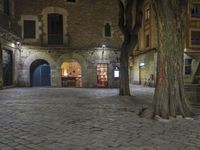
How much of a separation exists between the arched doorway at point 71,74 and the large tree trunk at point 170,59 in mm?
18320

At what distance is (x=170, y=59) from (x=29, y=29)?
1912 centimetres

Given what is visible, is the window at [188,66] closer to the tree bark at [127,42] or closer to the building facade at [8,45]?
the tree bark at [127,42]

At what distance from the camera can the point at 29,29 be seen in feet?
79.4

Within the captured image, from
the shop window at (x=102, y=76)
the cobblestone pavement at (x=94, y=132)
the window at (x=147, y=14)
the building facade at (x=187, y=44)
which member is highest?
the window at (x=147, y=14)

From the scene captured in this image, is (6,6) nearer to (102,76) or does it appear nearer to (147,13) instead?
(102,76)

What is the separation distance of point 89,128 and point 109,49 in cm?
1989

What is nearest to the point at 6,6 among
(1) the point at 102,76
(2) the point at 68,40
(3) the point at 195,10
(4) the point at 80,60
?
(2) the point at 68,40

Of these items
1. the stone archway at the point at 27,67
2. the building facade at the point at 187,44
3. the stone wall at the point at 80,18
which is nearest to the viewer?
Answer: the stone archway at the point at 27,67

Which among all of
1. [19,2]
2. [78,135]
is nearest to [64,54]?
[19,2]

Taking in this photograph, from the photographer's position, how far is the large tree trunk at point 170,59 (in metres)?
7.53

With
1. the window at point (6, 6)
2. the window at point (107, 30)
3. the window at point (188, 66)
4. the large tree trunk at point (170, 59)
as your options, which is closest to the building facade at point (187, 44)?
the window at point (188, 66)

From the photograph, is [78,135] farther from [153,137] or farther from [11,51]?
[11,51]

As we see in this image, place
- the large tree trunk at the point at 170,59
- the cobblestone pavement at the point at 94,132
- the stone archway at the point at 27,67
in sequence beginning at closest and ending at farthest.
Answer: the cobblestone pavement at the point at 94,132
the large tree trunk at the point at 170,59
the stone archway at the point at 27,67

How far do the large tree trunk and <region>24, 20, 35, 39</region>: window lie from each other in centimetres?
1846
